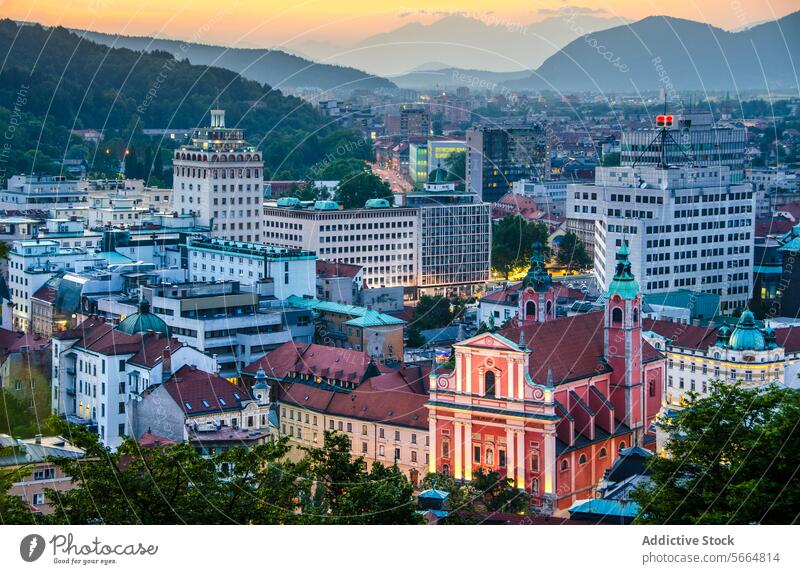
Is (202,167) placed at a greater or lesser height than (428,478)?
greater

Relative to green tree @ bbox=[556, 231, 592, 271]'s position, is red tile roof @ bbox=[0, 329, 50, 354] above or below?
below

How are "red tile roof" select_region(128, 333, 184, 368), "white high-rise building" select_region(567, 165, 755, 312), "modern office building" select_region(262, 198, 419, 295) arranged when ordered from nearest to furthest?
"red tile roof" select_region(128, 333, 184, 368)
"white high-rise building" select_region(567, 165, 755, 312)
"modern office building" select_region(262, 198, 419, 295)

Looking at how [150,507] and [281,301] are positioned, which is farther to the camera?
[281,301]

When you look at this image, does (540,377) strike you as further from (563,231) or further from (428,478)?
(563,231)

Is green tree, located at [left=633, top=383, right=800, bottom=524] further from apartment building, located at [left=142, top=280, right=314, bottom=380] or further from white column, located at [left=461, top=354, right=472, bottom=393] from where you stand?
apartment building, located at [left=142, top=280, right=314, bottom=380]

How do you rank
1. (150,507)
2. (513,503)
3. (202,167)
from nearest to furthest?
(150,507) < (513,503) < (202,167)

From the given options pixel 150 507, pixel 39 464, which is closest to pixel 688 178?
pixel 39 464

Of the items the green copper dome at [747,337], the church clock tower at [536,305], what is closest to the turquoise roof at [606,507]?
the green copper dome at [747,337]

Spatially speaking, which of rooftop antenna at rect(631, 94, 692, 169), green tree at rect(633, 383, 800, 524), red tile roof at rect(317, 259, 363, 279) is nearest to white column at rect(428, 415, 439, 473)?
green tree at rect(633, 383, 800, 524)
